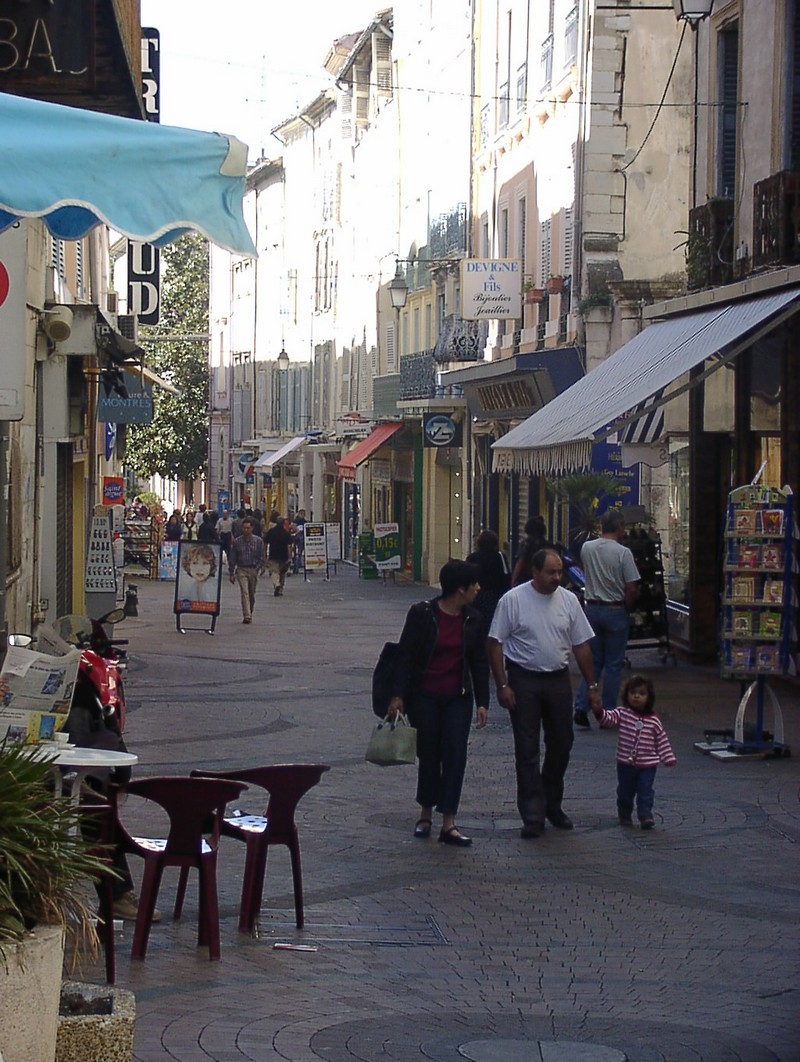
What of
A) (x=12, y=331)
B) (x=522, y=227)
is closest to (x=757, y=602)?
(x=12, y=331)

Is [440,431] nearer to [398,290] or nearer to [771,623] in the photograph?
[398,290]

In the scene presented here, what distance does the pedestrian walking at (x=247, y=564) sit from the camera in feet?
93.5

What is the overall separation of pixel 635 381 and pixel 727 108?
547 centimetres

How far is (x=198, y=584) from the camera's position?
2727 centimetres

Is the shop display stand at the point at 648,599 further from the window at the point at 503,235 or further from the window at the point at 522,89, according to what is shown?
the window at the point at 503,235

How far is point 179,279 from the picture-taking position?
249 feet

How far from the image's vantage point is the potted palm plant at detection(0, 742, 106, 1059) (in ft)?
16.2

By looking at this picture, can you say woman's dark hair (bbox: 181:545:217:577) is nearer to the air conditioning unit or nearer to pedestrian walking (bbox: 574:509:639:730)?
the air conditioning unit

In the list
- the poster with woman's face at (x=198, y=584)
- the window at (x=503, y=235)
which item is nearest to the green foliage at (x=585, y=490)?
the poster with woman's face at (x=198, y=584)

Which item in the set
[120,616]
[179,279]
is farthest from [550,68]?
[179,279]

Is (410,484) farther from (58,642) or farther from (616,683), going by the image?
(58,642)

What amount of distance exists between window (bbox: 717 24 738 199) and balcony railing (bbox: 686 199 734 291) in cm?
83

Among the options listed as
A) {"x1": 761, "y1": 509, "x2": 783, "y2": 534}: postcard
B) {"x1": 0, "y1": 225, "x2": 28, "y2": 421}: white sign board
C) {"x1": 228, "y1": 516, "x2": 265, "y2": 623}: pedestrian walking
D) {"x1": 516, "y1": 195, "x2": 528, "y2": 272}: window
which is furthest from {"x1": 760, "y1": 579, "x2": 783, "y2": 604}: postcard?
{"x1": 516, "y1": 195, "x2": 528, "y2": 272}: window

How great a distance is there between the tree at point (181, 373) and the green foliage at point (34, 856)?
227 ft
